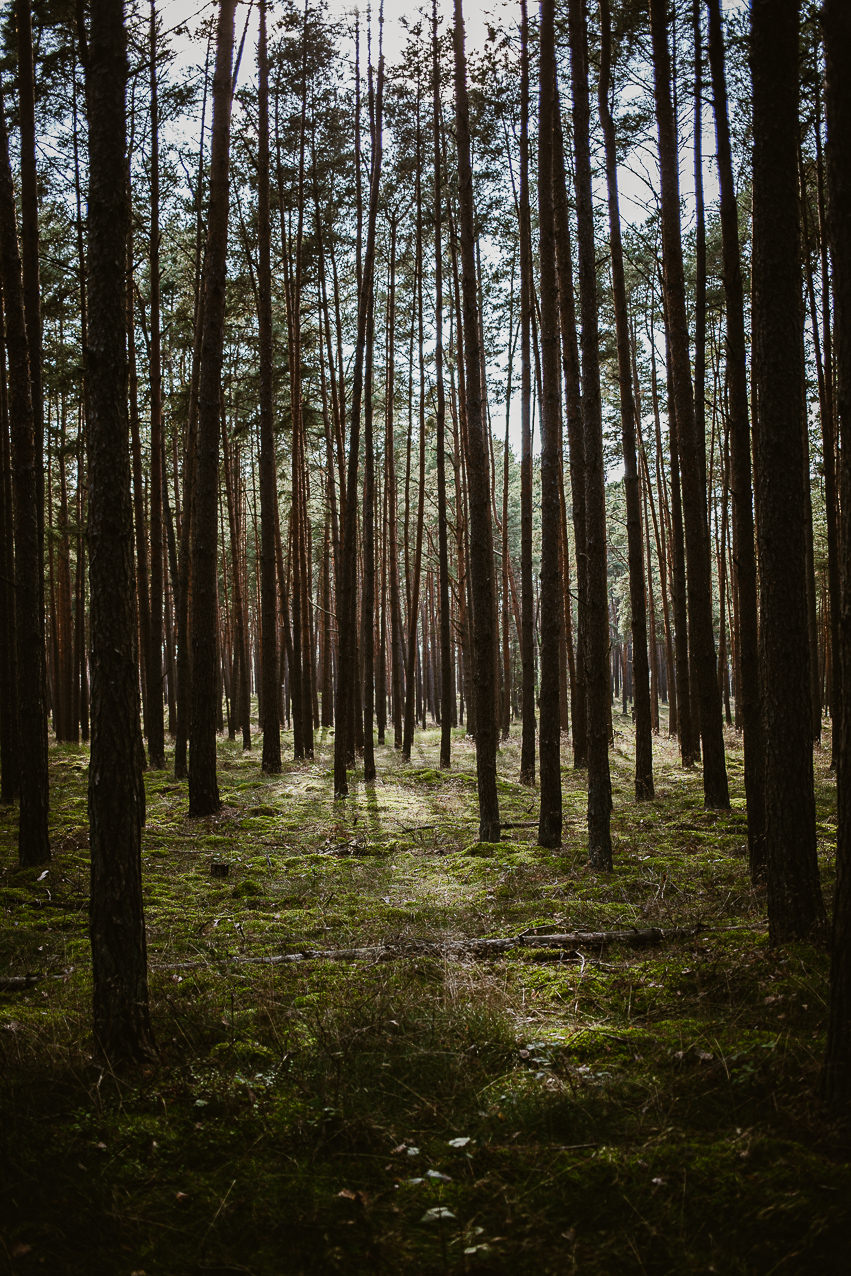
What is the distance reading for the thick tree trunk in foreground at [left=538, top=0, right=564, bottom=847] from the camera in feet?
25.8

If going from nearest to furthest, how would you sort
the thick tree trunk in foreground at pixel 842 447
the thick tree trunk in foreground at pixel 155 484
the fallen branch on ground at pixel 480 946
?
the thick tree trunk in foreground at pixel 842 447 < the fallen branch on ground at pixel 480 946 < the thick tree trunk in foreground at pixel 155 484

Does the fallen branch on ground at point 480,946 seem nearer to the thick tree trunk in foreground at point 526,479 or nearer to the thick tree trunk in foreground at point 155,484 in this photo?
the thick tree trunk in foreground at point 526,479

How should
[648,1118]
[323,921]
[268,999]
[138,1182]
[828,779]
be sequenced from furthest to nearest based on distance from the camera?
[828,779] < [323,921] < [268,999] < [648,1118] < [138,1182]

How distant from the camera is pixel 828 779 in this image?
481 inches

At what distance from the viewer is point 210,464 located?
10.9 metres

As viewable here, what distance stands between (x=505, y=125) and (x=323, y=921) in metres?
14.4

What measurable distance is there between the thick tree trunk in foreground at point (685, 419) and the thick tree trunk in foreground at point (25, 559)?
22.5 feet

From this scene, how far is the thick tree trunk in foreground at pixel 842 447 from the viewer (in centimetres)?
293

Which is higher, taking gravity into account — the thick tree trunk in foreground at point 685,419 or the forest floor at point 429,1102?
the thick tree trunk in foreground at point 685,419

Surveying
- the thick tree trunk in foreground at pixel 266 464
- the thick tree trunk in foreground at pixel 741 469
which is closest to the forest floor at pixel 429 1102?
the thick tree trunk in foreground at pixel 741 469

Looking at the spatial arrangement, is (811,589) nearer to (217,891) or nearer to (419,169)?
(419,169)

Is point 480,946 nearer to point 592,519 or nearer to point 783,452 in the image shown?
point 783,452

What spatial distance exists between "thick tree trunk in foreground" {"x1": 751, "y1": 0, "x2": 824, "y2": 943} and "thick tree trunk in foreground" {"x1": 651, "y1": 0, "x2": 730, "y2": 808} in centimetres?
427

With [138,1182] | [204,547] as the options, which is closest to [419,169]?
[204,547]
